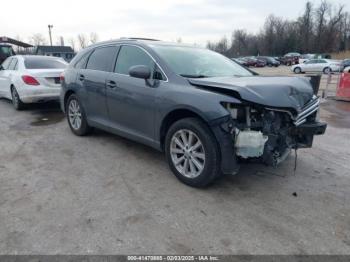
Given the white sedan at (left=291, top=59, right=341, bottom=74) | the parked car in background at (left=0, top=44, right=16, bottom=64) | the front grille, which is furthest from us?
the white sedan at (left=291, top=59, right=341, bottom=74)

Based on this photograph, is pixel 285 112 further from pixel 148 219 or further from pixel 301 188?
pixel 148 219

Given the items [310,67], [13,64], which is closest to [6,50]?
[13,64]

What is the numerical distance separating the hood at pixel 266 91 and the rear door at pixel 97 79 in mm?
1823

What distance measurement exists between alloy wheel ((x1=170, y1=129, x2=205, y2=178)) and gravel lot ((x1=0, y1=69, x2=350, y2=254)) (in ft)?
0.70

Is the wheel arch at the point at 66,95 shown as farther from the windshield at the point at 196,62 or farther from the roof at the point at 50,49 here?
the roof at the point at 50,49

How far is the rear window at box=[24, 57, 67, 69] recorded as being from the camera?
27.0 ft

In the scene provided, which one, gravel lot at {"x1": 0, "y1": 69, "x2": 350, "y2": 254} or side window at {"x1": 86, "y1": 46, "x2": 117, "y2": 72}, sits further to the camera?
side window at {"x1": 86, "y1": 46, "x2": 117, "y2": 72}

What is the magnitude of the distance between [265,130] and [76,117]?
3.80 metres

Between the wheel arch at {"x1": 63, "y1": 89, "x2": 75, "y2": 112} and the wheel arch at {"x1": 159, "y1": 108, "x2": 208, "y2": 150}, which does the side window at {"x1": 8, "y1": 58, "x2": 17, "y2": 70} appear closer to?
the wheel arch at {"x1": 63, "y1": 89, "x2": 75, "y2": 112}

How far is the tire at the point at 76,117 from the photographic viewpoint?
18.4 feet

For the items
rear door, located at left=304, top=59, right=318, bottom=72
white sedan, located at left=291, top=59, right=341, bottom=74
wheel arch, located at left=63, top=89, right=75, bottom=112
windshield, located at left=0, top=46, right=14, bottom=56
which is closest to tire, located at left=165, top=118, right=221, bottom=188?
wheel arch, located at left=63, top=89, right=75, bottom=112

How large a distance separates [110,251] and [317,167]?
10.5ft

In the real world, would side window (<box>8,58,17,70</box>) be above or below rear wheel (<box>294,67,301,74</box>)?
above

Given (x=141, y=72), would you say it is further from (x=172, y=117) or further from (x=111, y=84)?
(x=111, y=84)
